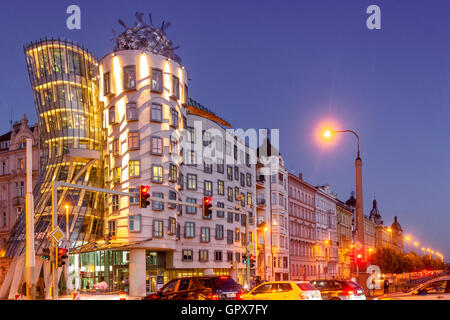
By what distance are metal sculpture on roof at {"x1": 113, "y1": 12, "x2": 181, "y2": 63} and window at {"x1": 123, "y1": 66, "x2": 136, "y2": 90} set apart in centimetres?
274

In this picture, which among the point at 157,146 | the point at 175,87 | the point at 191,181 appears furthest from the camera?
the point at 191,181

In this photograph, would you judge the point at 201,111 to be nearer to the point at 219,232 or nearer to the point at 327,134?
the point at 219,232

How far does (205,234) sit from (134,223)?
1309 cm

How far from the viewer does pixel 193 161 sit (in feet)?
221

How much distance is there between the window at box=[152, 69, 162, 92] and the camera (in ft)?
198

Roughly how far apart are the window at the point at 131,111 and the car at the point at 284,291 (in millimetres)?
37884

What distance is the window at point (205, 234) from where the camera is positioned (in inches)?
2657

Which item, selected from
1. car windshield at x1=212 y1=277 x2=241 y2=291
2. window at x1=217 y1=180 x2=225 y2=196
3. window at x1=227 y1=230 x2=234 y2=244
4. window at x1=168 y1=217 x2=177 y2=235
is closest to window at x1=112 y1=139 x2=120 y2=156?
window at x1=168 y1=217 x2=177 y2=235

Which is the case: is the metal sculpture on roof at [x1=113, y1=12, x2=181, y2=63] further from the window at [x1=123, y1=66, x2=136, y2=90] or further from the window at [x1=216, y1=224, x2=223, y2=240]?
the window at [x1=216, y1=224, x2=223, y2=240]

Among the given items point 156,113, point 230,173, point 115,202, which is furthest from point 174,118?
point 230,173

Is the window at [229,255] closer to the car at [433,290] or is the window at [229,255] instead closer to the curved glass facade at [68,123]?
the curved glass facade at [68,123]

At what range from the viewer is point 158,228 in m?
58.2

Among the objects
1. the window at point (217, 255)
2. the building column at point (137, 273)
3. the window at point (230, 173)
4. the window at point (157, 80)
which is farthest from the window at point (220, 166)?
the building column at point (137, 273)
